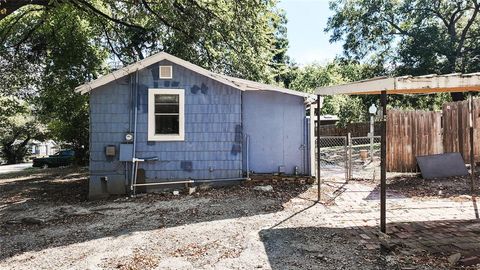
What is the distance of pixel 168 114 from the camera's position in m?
9.84

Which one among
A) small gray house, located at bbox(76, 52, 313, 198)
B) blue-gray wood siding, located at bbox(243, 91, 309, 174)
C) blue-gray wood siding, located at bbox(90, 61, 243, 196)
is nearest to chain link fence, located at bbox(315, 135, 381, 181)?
blue-gray wood siding, located at bbox(243, 91, 309, 174)

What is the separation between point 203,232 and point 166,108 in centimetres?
465

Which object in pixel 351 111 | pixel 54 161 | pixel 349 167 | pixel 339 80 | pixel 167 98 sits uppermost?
pixel 339 80

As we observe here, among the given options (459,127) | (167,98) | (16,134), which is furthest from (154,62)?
(16,134)

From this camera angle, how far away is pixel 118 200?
9.19 metres

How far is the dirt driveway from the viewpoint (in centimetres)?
476

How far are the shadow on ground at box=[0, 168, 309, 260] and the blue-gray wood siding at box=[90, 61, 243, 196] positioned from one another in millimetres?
736

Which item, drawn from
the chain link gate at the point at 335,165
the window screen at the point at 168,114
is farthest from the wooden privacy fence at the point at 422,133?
the window screen at the point at 168,114

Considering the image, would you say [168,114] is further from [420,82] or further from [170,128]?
[420,82]

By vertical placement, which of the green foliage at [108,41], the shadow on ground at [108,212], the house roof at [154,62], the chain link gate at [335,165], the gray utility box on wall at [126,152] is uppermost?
the green foliage at [108,41]

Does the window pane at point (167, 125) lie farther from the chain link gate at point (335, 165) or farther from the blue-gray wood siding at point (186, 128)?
the chain link gate at point (335, 165)

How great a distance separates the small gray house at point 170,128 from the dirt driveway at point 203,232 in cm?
70

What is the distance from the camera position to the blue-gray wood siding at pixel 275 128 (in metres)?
10.5

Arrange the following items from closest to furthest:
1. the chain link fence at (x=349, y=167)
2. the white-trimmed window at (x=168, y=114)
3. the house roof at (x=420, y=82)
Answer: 1. the house roof at (x=420, y=82)
2. the white-trimmed window at (x=168, y=114)
3. the chain link fence at (x=349, y=167)
